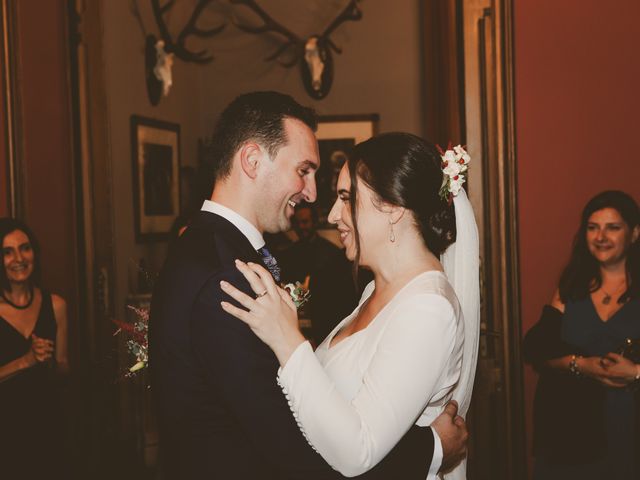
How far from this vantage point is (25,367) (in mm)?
3586

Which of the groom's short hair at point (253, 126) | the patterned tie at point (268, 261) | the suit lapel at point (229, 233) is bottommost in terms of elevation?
the patterned tie at point (268, 261)

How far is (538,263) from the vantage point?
12.6 feet

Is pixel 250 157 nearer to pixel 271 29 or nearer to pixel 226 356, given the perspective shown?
pixel 226 356

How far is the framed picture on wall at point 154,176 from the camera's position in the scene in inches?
218

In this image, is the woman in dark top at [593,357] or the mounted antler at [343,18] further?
the mounted antler at [343,18]

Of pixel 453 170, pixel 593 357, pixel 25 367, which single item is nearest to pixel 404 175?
pixel 453 170

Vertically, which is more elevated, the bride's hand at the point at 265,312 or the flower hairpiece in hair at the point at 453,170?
the flower hairpiece in hair at the point at 453,170

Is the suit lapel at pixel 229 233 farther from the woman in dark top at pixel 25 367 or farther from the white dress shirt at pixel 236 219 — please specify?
the woman in dark top at pixel 25 367

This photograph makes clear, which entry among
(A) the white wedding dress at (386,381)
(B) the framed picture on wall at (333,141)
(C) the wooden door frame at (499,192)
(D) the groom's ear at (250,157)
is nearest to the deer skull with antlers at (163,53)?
(B) the framed picture on wall at (333,141)

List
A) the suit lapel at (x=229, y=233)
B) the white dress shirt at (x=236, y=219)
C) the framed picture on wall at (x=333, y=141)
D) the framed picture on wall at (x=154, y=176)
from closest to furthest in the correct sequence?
the suit lapel at (x=229, y=233), the white dress shirt at (x=236, y=219), the framed picture on wall at (x=154, y=176), the framed picture on wall at (x=333, y=141)

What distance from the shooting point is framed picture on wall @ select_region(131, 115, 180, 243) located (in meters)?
5.53

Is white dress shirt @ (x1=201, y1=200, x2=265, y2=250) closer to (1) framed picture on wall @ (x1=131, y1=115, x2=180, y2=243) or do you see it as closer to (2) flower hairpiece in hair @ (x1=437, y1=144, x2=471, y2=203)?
(2) flower hairpiece in hair @ (x1=437, y1=144, x2=471, y2=203)

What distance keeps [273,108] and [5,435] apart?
2.55 meters

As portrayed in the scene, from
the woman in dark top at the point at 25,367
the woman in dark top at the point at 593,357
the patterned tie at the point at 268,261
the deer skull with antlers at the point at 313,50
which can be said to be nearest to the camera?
the patterned tie at the point at 268,261
